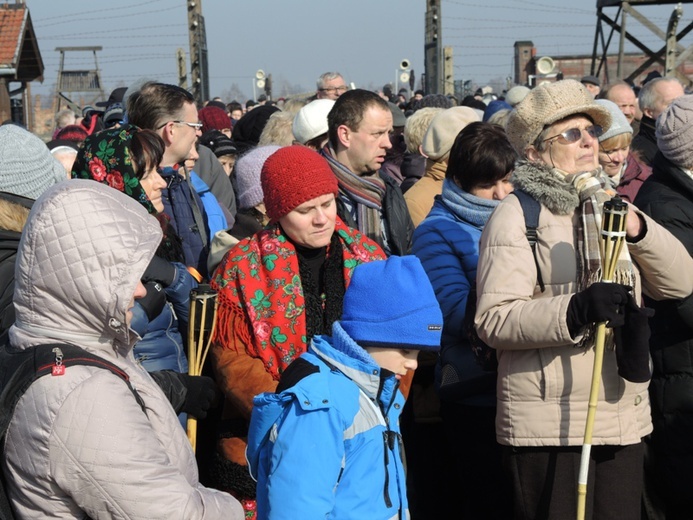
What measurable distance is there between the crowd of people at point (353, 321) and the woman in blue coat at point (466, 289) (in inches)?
0.4

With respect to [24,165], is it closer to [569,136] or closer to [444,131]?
[569,136]

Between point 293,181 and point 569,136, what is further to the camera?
point 293,181

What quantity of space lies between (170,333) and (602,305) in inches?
71.1

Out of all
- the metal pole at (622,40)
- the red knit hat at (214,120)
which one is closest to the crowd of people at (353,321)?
the red knit hat at (214,120)

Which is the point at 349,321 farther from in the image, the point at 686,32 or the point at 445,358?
the point at 686,32

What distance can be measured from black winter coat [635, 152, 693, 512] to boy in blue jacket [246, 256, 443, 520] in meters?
1.84

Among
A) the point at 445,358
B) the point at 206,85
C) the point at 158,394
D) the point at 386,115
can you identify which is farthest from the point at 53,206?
the point at 206,85

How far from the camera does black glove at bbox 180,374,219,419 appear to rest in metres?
3.36

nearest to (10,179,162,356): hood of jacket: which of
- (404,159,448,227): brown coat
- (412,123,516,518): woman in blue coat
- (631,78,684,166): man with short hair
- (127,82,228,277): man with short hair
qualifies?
(412,123,516,518): woman in blue coat

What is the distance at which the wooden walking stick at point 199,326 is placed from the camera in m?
3.68

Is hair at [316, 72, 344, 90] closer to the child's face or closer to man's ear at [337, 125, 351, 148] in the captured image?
man's ear at [337, 125, 351, 148]

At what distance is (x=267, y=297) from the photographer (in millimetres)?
3762

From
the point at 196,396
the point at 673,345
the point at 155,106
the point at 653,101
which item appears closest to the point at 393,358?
the point at 196,396

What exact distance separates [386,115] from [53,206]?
3.03 meters
